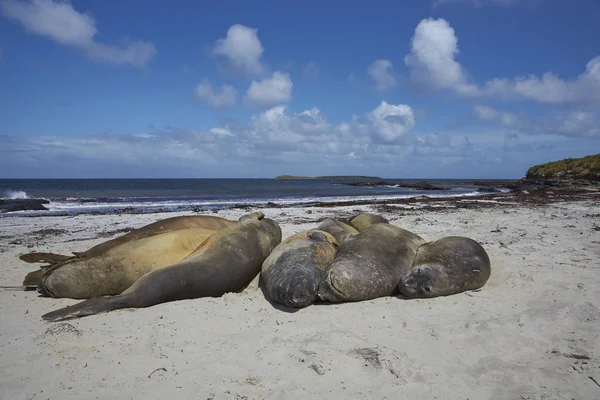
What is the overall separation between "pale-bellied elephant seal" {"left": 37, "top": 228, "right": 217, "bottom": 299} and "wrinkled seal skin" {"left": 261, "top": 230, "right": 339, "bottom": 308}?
1572mm

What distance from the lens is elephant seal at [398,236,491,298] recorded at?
5887 millimetres

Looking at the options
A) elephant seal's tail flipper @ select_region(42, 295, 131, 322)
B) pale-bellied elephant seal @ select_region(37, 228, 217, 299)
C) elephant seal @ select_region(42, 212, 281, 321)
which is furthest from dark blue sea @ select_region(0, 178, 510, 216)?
elephant seal's tail flipper @ select_region(42, 295, 131, 322)

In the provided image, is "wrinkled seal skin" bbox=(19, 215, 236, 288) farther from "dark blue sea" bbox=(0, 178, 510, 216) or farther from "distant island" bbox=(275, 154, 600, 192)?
"distant island" bbox=(275, 154, 600, 192)

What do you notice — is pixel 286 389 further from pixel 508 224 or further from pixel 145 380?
pixel 508 224

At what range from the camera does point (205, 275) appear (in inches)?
229

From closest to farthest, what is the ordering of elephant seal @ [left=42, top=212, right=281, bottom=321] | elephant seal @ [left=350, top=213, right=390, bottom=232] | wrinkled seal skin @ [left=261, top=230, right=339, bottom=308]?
elephant seal @ [left=42, top=212, right=281, bottom=321]
wrinkled seal skin @ [left=261, top=230, right=339, bottom=308]
elephant seal @ [left=350, top=213, right=390, bottom=232]

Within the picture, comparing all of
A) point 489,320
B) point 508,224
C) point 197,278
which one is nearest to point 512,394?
point 489,320

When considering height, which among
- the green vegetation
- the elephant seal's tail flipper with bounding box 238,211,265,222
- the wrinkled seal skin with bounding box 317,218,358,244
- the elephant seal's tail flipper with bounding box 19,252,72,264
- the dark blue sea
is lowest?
the dark blue sea

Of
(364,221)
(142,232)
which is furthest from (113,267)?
(364,221)

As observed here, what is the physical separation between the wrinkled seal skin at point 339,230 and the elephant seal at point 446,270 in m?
1.59

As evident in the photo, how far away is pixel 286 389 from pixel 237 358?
0.73 metres

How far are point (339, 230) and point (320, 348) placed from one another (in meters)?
4.47

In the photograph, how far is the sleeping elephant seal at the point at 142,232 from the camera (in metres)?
6.87

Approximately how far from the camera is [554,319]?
16.1ft
